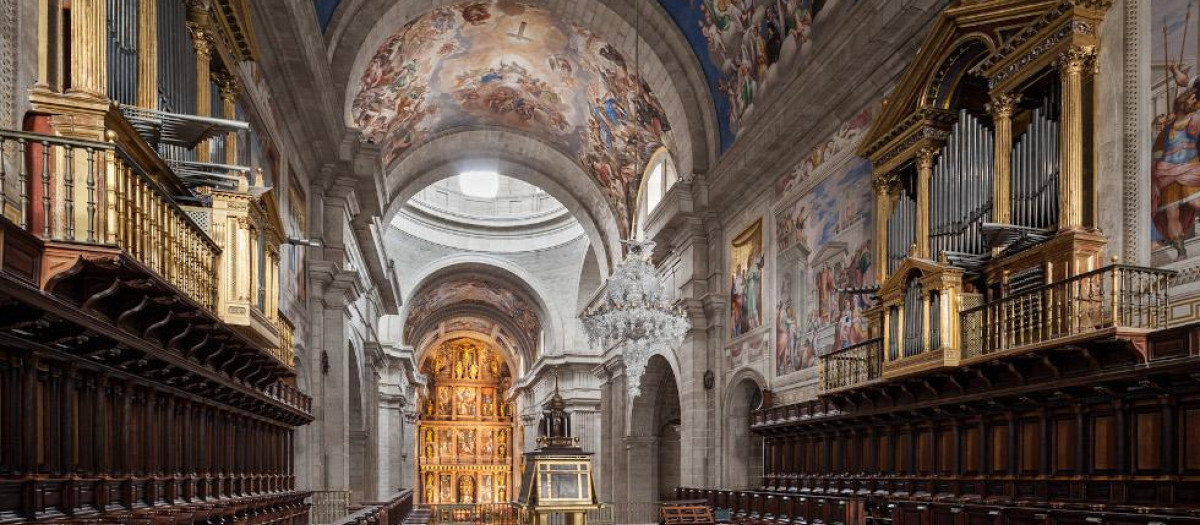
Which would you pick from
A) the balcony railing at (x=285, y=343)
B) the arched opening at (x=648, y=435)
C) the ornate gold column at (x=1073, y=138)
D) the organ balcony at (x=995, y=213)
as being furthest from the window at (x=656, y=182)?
the ornate gold column at (x=1073, y=138)

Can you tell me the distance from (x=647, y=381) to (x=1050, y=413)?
1644 cm

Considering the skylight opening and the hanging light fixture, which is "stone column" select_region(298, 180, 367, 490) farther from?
the skylight opening

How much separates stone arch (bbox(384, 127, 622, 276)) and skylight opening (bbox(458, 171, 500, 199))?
1259 cm

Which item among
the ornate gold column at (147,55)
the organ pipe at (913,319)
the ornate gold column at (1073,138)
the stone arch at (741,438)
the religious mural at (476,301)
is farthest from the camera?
the religious mural at (476,301)

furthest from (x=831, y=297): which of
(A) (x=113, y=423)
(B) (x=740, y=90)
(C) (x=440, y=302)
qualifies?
(C) (x=440, y=302)

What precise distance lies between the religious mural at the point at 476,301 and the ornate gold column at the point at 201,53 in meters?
30.1

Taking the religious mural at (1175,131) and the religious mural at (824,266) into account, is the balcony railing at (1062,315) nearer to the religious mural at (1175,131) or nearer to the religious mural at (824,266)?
the religious mural at (1175,131)

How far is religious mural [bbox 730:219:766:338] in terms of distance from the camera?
17.2 m

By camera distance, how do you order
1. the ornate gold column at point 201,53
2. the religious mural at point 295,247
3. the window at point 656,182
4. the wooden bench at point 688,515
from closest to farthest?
the ornate gold column at point 201,53 → the wooden bench at point 688,515 → the religious mural at point 295,247 → the window at point 656,182

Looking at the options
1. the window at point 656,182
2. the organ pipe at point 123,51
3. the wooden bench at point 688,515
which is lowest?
the wooden bench at point 688,515

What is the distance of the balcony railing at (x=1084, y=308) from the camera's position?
7358 mm

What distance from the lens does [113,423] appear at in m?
6.80

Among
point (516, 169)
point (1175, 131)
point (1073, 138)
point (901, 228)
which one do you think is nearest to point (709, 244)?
point (901, 228)

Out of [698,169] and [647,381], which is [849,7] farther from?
[647,381]
